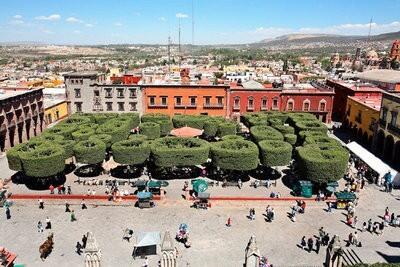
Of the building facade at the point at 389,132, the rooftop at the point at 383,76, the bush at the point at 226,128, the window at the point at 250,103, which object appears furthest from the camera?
the rooftop at the point at 383,76

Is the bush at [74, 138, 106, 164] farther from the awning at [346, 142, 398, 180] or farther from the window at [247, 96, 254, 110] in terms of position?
the window at [247, 96, 254, 110]

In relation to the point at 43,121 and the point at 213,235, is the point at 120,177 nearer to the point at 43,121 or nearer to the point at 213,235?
the point at 213,235

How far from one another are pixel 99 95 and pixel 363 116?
4253cm

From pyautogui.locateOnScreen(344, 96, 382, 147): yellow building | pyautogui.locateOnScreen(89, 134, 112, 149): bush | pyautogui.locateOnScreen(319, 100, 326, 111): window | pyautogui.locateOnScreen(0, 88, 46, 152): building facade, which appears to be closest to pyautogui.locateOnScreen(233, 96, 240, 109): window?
pyautogui.locateOnScreen(319, 100, 326, 111): window

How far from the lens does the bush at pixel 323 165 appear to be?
35.5 metres

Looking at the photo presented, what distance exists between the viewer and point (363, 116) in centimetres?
5678

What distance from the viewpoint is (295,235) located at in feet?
98.9

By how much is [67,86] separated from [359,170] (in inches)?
1873

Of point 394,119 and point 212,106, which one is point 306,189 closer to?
point 394,119

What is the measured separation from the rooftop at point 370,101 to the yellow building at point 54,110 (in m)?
50.3

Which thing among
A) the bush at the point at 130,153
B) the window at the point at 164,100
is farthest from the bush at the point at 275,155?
the window at the point at 164,100

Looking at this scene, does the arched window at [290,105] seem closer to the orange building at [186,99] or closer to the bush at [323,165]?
the orange building at [186,99]

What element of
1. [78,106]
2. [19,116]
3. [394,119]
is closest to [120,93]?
[78,106]

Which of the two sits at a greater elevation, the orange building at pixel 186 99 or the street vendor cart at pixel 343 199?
the orange building at pixel 186 99
